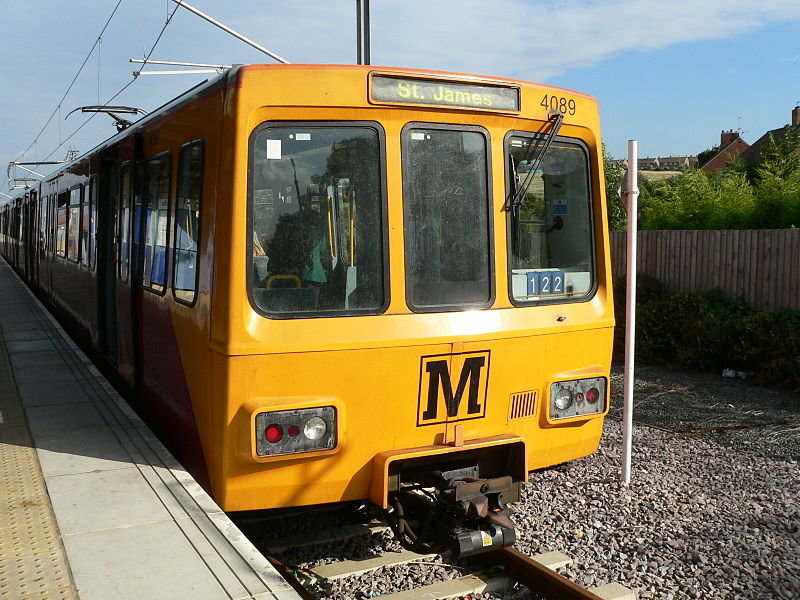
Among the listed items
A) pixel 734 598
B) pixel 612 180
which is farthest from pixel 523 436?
pixel 612 180

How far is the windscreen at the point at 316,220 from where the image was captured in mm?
4293

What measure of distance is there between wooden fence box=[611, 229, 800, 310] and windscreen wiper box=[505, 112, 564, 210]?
23.2 feet

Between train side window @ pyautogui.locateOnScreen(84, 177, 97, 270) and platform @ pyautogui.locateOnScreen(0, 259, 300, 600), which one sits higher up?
train side window @ pyautogui.locateOnScreen(84, 177, 97, 270)

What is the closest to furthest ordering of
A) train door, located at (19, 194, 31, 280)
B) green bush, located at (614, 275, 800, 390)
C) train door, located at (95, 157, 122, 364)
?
1. train door, located at (95, 157, 122, 364)
2. green bush, located at (614, 275, 800, 390)
3. train door, located at (19, 194, 31, 280)

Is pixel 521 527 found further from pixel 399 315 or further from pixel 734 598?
pixel 399 315

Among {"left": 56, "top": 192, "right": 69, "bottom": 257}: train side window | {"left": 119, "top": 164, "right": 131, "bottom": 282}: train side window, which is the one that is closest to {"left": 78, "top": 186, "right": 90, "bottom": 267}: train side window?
{"left": 56, "top": 192, "right": 69, "bottom": 257}: train side window

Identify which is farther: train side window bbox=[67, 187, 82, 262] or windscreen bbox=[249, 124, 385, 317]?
train side window bbox=[67, 187, 82, 262]

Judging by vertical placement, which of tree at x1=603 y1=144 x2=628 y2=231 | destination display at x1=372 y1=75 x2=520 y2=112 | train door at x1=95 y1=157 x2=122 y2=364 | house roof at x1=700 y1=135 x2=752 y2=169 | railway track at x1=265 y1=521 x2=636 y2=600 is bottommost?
railway track at x1=265 y1=521 x2=636 y2=600

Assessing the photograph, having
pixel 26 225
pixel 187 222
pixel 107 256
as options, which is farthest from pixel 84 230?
pixel 26 225

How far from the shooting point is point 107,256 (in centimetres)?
810

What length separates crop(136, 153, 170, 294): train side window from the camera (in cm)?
554

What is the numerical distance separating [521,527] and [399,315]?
1845 millimetres

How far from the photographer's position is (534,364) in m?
4.87

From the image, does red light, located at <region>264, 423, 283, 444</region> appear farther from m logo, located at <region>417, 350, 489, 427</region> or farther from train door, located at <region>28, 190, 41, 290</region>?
train door, located at <region>28, 190, 41, 290</region>
